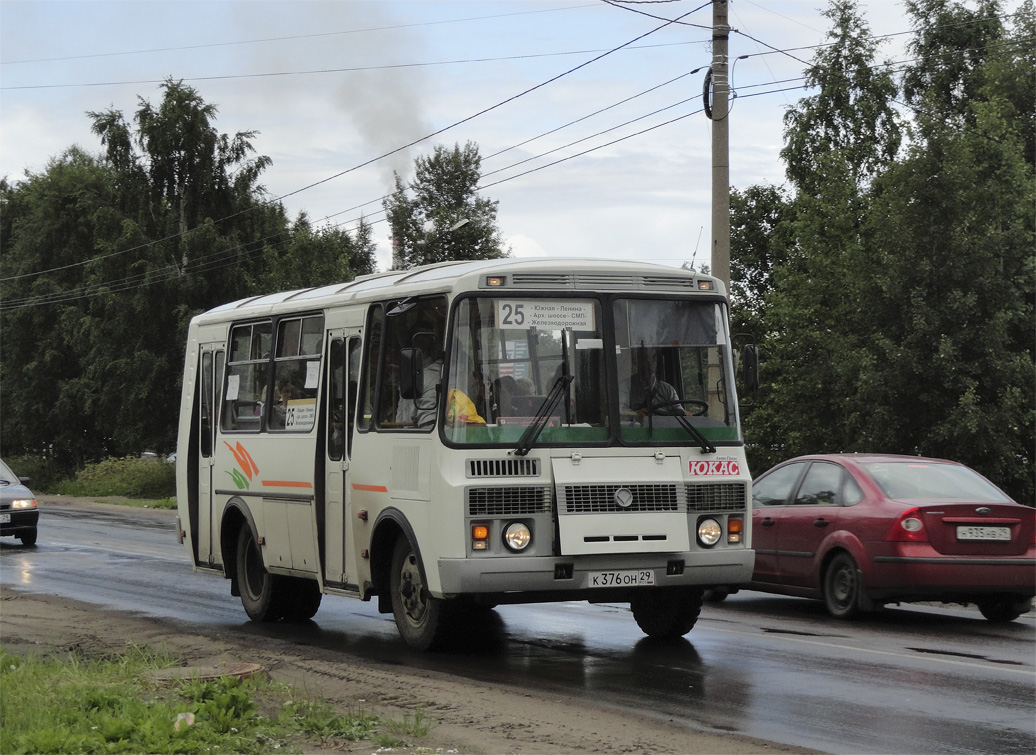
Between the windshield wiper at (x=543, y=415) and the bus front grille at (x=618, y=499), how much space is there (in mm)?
399

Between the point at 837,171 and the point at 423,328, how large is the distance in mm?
22161

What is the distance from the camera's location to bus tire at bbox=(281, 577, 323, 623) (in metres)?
13.0

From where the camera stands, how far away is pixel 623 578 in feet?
32.3

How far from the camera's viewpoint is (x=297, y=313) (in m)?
12.6

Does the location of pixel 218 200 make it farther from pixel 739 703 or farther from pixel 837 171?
pixel 739 703

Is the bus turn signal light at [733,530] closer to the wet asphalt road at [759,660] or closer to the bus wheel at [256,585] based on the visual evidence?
the wet asphalt road at [759,660]

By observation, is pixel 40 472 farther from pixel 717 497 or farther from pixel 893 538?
pixel 717 497

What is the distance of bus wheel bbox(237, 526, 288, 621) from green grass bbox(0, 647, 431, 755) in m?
4.19

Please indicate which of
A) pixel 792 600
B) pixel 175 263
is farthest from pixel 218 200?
pixel 792 600

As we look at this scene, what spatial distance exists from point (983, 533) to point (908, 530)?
2.18 feet

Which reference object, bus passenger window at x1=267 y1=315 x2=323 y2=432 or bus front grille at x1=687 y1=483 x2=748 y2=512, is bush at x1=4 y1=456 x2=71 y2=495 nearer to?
bus passenger window at x1=267 y1=315 x2=323 y2=432

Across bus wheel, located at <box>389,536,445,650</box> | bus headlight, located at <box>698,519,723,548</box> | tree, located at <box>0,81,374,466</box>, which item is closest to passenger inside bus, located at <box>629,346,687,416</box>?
bus headlight, located at <box>698,519,723,548</box>

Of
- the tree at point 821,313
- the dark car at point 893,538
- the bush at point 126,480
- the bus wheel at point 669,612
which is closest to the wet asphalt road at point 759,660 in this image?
the bus wheel at point 669,612

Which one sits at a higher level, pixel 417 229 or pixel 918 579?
pixel 417 229
